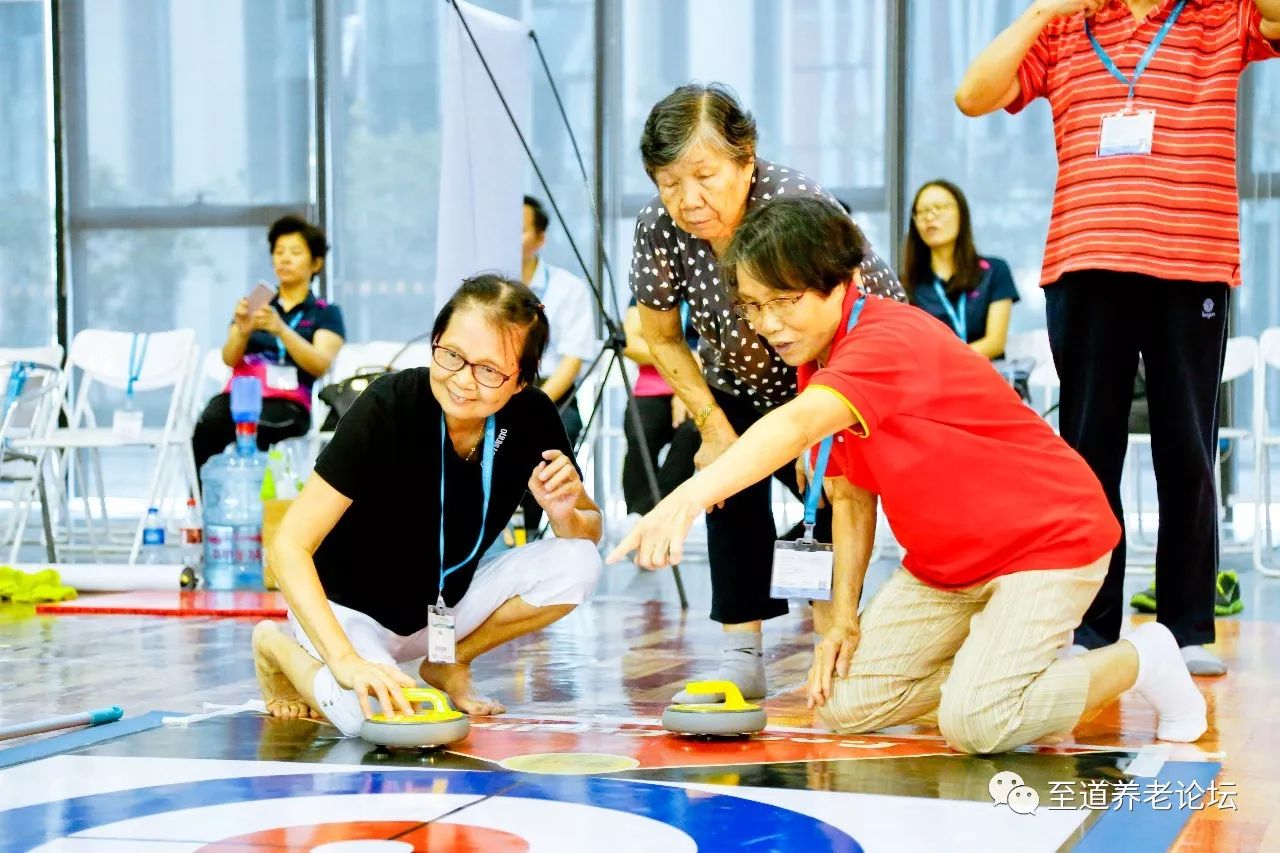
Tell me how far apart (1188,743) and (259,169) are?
20.3 ft

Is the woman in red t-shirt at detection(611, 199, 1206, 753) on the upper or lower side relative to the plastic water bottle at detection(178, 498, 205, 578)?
upper

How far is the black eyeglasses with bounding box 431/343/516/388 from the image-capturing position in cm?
219

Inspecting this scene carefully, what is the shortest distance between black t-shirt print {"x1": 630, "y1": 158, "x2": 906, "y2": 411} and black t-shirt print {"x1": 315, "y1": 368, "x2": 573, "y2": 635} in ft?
1.04

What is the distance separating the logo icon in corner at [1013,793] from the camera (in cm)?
175

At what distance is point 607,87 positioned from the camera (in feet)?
23.5

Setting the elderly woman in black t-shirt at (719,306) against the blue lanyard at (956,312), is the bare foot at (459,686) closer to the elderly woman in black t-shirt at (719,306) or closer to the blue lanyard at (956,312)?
the elderly woman in black t-shirt at (719,306)

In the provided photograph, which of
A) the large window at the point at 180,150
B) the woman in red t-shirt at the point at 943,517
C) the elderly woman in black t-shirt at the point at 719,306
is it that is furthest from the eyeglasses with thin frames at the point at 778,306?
the large window at the point at 180,150

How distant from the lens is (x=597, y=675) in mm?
3010

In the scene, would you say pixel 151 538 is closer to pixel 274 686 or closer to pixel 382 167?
pixel 382 167

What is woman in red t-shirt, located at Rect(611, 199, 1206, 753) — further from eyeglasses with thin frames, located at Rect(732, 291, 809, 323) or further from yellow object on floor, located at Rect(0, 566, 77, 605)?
yellow object on floor, located at Rect(0, 566, 77, 605)

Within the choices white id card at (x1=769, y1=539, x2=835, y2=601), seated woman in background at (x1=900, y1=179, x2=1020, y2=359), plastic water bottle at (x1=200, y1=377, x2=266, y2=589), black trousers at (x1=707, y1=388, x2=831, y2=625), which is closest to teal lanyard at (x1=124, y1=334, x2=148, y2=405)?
plastic water bottle at (x1=200, y1=377, x2=266, y2=589)

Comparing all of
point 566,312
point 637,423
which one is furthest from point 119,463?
point 637,423

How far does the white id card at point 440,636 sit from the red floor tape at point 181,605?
1.79 meters

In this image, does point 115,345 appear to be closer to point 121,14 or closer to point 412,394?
point 121,14
